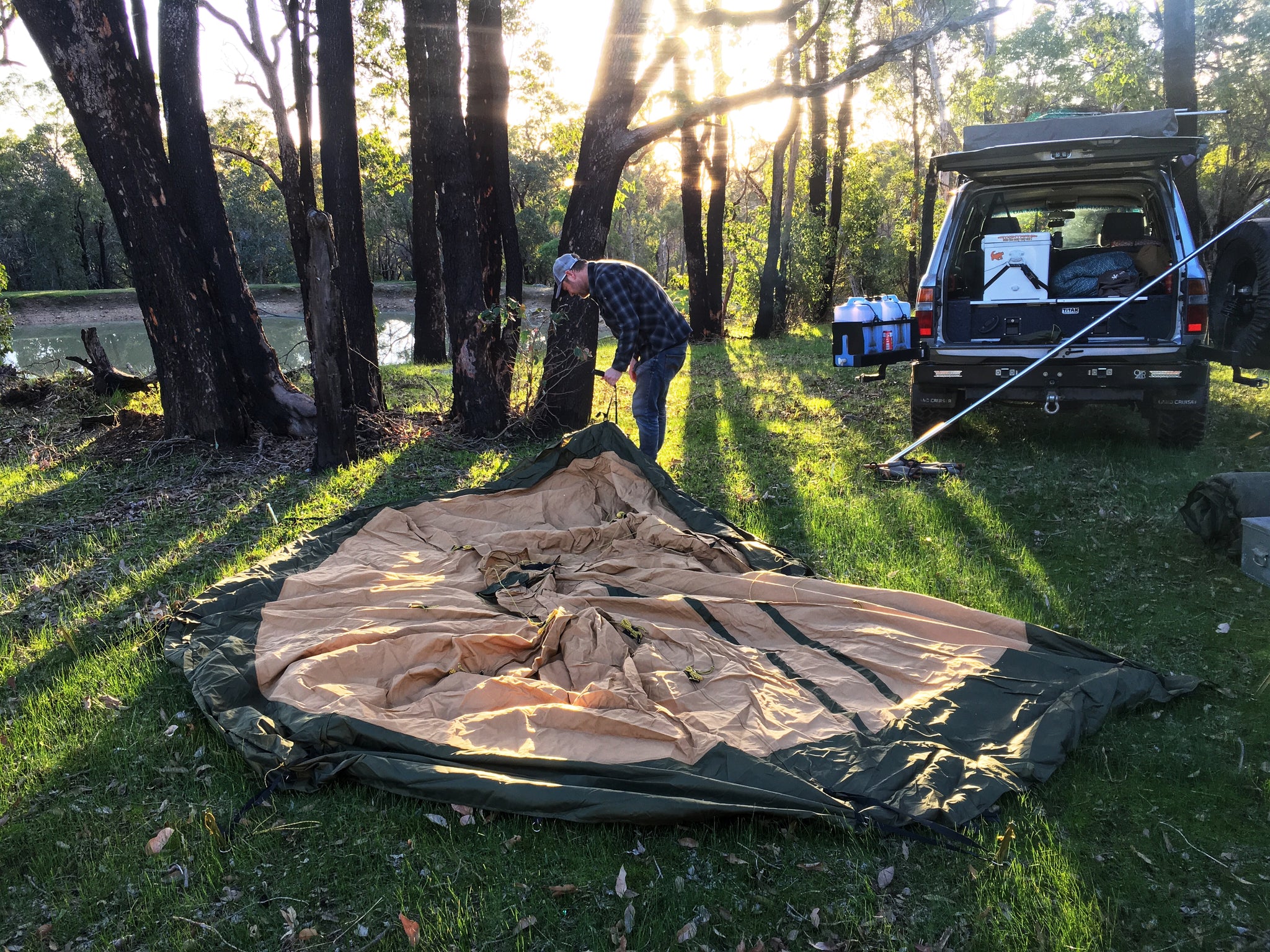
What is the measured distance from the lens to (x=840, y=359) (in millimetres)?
7324

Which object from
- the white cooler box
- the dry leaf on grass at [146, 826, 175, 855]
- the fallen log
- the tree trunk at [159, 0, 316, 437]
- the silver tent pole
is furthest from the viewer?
the fallen log

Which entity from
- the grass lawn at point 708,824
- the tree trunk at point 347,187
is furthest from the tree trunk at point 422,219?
the grass lawn at point 708,824

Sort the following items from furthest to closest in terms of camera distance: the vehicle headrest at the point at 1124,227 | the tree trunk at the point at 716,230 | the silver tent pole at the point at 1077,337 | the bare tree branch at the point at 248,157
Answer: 1. the tree trunk at the point at 716,230
2. the bare tree branch at the point at 248,157
3. the vehicle headrest at the point at 1124,227
4. the silver tent pole at the point at 1077,337

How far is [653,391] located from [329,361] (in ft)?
9.94

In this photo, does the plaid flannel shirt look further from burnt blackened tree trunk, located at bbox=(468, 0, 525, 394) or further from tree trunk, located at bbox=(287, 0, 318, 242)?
tree trunk, located at bbox=(287, 0, 318, 242)

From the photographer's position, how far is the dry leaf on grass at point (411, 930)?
237 centimetres

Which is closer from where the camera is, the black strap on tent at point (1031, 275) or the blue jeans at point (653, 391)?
the blue jeans at point (653, 391)

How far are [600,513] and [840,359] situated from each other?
299cm

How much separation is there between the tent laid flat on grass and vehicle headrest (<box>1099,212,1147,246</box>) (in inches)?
213

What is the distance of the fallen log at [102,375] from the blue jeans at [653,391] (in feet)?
26.5

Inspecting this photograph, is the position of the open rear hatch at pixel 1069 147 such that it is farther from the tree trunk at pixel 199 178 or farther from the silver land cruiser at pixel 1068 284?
the tree trunk at pixel 199 178

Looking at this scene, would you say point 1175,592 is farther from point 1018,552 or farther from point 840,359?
point 840,359

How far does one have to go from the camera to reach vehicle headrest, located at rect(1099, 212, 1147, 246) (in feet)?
25.0

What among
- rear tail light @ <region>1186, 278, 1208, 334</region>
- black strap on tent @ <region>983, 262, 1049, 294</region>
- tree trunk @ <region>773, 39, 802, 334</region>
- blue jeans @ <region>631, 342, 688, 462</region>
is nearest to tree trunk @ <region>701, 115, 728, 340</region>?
tree trunk @ <region>773, 39, 802, 334</region>
